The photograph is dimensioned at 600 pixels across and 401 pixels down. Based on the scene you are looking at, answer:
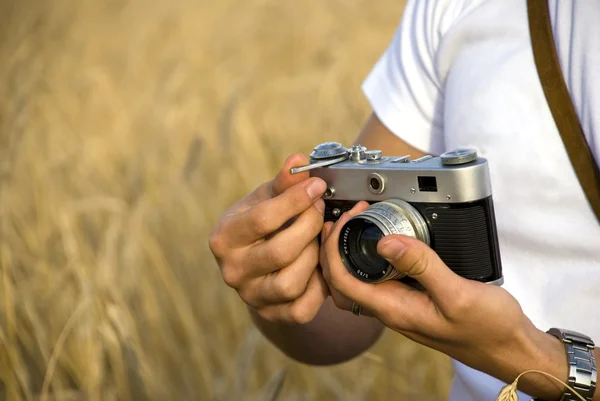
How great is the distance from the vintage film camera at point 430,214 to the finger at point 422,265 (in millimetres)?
64

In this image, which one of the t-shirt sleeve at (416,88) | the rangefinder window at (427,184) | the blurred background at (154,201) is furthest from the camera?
the blurred background at (154,201)

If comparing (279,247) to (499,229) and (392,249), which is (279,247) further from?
(499,229)

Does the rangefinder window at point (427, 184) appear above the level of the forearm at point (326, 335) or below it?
above

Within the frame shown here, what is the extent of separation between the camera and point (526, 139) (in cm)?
106

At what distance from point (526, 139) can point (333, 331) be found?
1.25 feet

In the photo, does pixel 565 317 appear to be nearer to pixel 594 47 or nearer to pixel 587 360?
pixel 587 360

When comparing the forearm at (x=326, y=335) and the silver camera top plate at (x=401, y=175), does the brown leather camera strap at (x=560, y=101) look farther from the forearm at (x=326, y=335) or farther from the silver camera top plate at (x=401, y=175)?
the forearm at (x=326, y=335)

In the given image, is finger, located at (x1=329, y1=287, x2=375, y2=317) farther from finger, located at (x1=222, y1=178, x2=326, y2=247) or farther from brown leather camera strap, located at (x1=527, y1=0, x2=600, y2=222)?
brown leather camera strap, located at (x1=527, y1=0, x2=600, y2=222)

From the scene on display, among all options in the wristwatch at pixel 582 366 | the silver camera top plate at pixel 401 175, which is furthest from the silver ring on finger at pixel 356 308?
the wristwatch at pixel 582 366

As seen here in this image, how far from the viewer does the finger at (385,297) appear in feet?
3.06

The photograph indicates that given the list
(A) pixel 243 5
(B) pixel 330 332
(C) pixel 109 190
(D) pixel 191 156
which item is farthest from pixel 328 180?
(A) pixel 243 5

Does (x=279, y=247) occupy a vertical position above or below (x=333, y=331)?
above

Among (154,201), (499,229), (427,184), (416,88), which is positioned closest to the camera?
(427,184)

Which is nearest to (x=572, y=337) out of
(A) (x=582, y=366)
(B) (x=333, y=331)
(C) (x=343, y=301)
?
(A) (x=582, y=366)
